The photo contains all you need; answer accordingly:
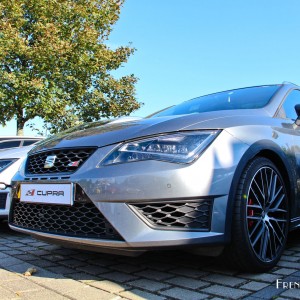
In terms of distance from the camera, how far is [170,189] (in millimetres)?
2252

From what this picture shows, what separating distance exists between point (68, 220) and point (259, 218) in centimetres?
133

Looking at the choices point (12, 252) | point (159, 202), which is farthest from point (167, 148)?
point (12, 252)

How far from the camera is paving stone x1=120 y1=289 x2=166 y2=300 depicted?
2.18m

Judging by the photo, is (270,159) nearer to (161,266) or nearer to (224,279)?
(224,279)

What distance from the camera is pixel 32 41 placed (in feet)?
47.2

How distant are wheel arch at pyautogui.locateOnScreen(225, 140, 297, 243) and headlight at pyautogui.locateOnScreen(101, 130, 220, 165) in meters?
0.29

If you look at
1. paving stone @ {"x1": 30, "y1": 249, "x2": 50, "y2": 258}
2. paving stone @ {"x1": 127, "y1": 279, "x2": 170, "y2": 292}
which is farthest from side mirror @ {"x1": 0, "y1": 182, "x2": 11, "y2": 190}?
paving stone @ {"x1": 127, "y1": 279, "x2": 170, "y2": 292}

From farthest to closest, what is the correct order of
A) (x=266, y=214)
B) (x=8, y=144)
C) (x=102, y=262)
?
(x=8, y=144)
(x=102, y=262)
(x=266, y=214)

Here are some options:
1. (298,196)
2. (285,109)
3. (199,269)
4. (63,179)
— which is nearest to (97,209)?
(63,179)

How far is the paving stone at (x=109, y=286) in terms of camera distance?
7.67 feet

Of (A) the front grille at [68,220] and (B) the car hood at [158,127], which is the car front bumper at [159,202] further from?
(B) the car hood at [158,127]

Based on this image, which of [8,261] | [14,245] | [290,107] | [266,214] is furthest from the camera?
[14,245]

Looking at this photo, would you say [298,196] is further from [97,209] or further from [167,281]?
[97,209]

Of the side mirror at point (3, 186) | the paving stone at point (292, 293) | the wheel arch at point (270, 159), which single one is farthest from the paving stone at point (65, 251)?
the paving stone at point (292, 293)
